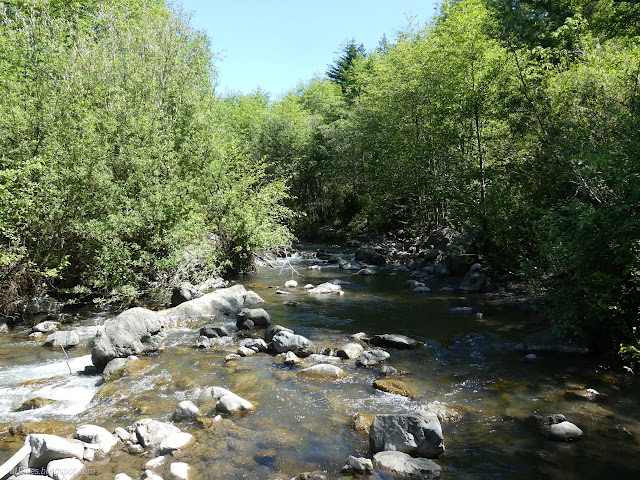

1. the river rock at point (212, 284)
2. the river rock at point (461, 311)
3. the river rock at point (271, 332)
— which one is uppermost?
the river rock at point (212, 284)

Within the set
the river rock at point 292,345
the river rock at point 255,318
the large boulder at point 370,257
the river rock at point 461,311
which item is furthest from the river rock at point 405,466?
the large boulder at point 370,257

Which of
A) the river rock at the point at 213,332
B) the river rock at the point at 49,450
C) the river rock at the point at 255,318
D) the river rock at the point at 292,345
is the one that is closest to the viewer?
the river rock at the point at 49,450

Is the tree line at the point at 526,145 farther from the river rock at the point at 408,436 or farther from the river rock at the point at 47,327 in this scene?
the river rock at the point at 47,327

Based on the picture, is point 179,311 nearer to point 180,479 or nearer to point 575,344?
point 180,479

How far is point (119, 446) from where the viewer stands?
231 inches

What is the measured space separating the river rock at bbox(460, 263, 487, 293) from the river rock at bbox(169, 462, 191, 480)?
1359cm

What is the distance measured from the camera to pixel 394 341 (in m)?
10.2

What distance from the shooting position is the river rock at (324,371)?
8469 millimetres

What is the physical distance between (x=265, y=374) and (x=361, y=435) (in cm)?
300

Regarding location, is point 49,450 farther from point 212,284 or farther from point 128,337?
point 212,284

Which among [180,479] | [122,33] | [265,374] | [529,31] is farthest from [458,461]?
[122,33]

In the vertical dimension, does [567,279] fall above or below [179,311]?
above

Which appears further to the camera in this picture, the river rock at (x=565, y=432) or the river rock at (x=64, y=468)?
the river rock at (x=565, y=432)

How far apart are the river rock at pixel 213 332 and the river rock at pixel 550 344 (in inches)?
300
